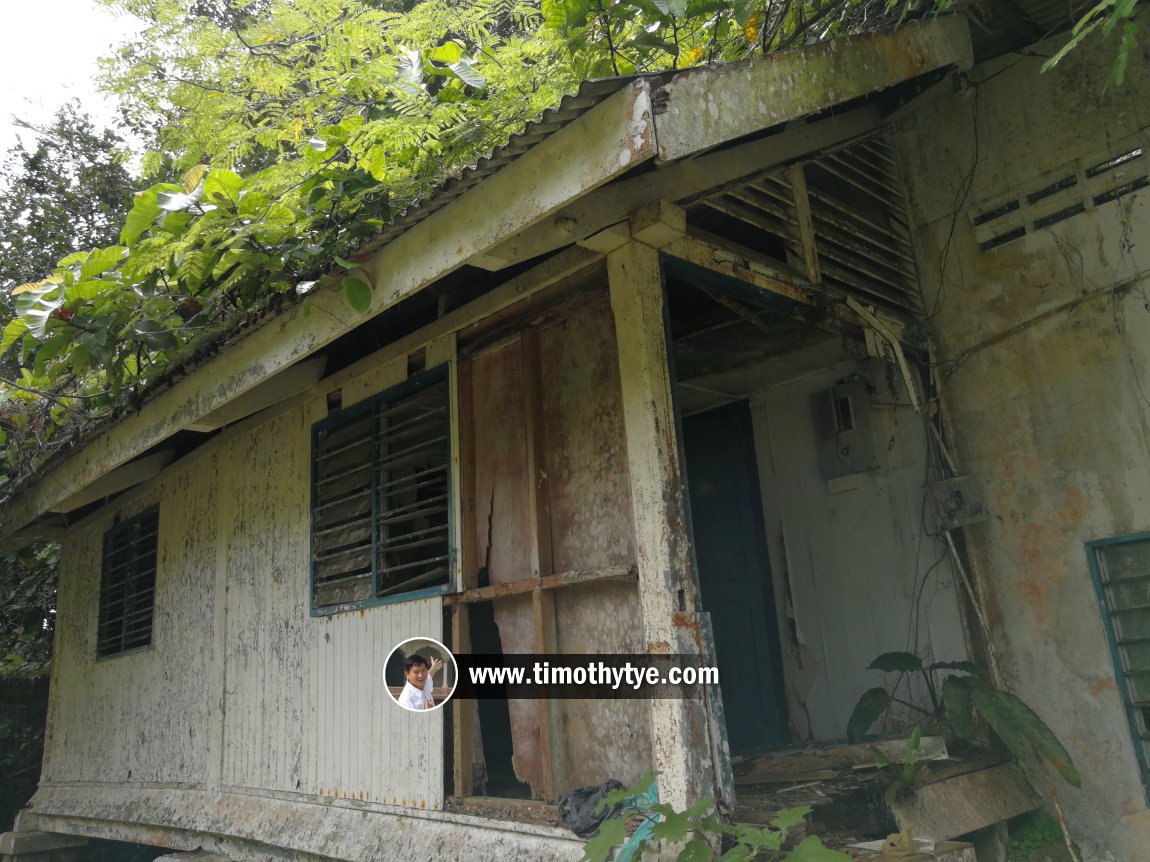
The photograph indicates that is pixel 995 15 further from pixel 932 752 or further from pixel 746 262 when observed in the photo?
pixel 932 752

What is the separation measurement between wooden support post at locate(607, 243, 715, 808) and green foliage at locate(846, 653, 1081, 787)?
4.11 ft

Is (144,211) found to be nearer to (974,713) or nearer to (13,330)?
(13,330)

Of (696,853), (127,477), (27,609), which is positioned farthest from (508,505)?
(27,609)

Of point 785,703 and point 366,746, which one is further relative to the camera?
point 785,703

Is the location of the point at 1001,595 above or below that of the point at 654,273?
below

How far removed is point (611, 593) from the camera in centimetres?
394

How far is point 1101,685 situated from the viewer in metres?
4.34

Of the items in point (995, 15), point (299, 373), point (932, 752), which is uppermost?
point (995, 15)

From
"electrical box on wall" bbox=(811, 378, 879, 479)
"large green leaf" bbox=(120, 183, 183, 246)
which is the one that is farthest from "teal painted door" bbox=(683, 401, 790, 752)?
"large green leaf" bbox=(120, 183, 183, 246)

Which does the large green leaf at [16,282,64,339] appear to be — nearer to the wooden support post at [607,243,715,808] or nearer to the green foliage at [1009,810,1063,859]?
the wooden support post at [607,243,715,808]

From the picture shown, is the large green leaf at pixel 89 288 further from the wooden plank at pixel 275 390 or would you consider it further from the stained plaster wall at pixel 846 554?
the stained plaster wall at pixel 846 554

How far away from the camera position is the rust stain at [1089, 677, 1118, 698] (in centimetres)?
430

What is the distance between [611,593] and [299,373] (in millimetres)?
2661

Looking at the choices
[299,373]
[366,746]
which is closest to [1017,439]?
[366,746]
